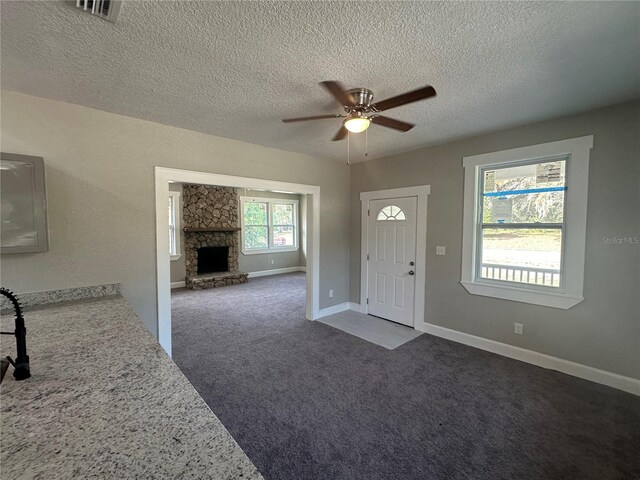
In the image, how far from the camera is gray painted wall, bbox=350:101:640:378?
2434mm

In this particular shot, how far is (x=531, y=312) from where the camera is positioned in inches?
118

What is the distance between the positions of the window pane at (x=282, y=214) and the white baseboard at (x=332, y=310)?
435 centimetres

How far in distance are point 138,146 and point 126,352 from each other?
2.16 m

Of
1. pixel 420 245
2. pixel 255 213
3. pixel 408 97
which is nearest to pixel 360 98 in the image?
pixel 408 97

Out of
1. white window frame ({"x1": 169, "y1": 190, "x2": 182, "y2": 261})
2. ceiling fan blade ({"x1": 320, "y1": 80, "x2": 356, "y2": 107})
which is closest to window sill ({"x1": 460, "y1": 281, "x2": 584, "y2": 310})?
ceiling fan blade ({"x1": 320, "y1": 80, "x2": 356, "y2": 107})

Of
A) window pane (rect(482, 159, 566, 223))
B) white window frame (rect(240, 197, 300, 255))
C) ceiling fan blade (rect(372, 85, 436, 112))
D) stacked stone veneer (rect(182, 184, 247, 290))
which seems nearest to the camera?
ceiling fan blade (rect(372, 85, 436, 112))

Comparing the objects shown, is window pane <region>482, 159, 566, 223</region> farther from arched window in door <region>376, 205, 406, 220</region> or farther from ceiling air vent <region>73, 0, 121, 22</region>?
ceiling air vent <region>73, 0, 121, 22</region>

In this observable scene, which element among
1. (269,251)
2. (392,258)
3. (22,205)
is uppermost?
(22,205)

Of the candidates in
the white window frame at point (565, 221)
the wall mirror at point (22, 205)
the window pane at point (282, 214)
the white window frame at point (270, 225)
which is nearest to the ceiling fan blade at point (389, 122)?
the white window frame at point (565, 221)

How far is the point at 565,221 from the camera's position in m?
2.76

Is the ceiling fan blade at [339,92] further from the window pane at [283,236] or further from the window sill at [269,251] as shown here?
the window pane at [283,236]

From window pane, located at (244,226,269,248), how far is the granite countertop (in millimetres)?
6437

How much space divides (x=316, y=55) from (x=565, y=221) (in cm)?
286

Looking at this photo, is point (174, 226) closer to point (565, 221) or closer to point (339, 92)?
point (339, 92)
